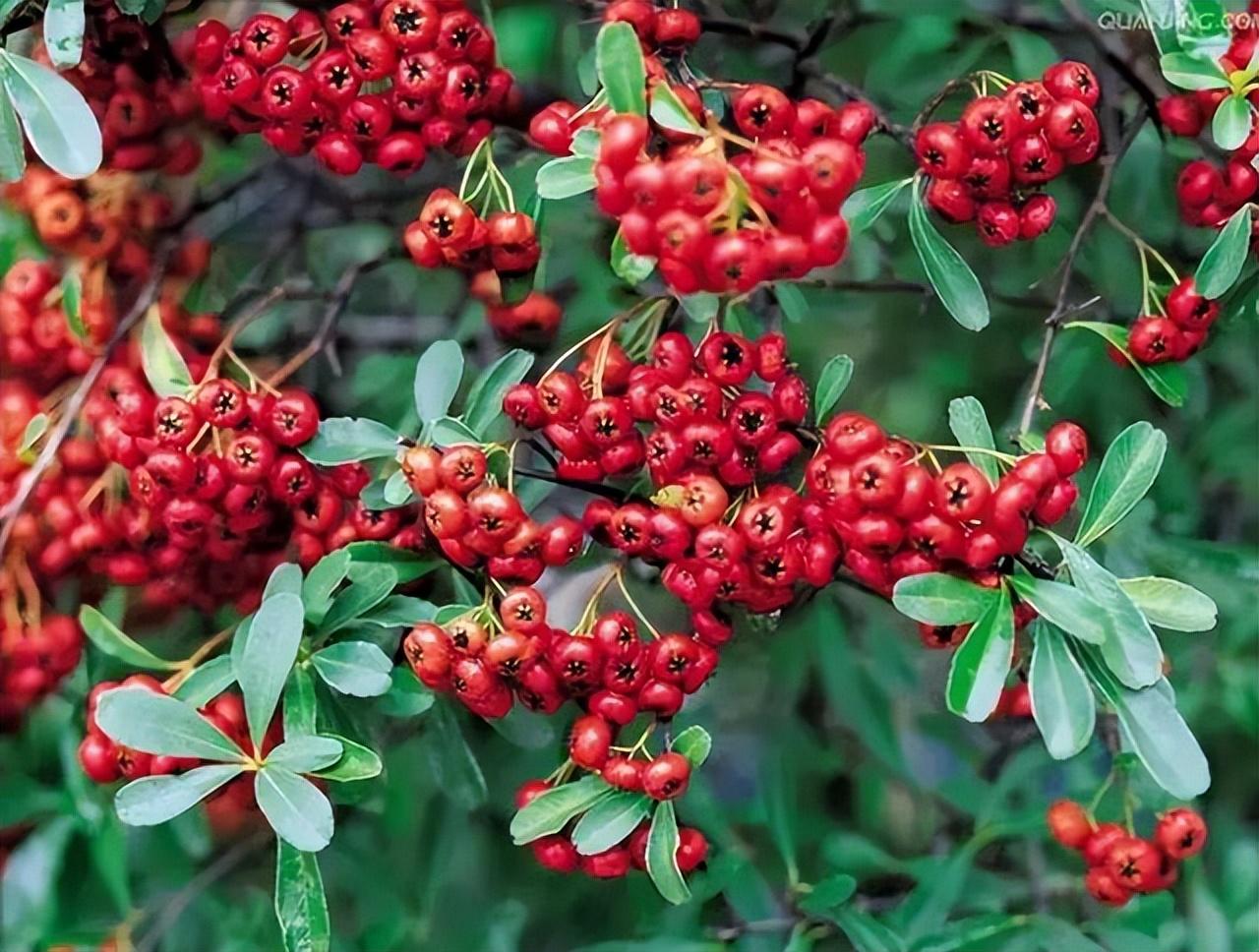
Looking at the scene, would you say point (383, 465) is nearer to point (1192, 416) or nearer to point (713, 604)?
point (713, 604)

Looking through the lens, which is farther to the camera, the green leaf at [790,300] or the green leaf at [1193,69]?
the green leaf at [790,300]

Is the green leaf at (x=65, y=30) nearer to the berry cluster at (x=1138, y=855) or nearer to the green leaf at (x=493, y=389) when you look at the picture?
the green leaf at (x=493, y=389)

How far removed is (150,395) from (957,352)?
464 mm

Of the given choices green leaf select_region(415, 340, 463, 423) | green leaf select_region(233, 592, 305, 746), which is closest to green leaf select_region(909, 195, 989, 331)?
green leaf select_region(415, 340, 463, 423)

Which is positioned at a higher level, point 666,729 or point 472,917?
point 666,729

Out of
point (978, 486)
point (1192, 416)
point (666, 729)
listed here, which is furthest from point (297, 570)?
point (1192, 416)

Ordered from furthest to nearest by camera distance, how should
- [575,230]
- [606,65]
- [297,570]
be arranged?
[575,230] → [297,570] → [606,65]

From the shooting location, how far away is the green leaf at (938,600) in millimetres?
458

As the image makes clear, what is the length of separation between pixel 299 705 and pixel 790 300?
0.33m

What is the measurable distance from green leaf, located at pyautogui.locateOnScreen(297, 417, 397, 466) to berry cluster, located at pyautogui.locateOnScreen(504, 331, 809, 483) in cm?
7

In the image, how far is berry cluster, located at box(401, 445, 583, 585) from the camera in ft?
1.64

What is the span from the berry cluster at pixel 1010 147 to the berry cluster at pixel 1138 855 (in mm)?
331

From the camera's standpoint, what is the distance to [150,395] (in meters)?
0.59

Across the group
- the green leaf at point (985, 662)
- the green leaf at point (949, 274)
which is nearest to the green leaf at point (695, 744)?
the green leaf at point (985, 662)
